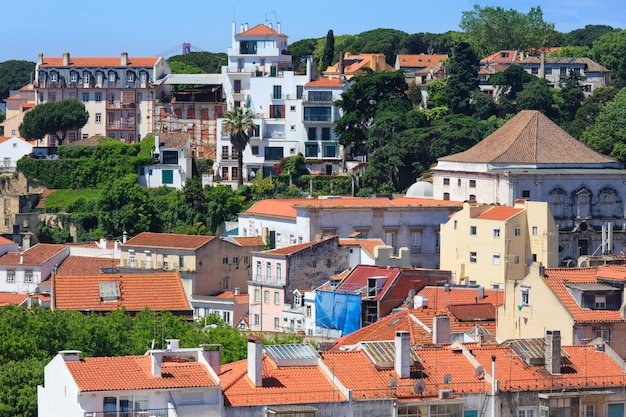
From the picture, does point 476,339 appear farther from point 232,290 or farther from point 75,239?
point 75,239

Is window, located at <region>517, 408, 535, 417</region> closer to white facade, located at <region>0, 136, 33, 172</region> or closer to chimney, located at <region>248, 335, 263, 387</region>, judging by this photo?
chimney, located at <region>248, 335, 263, 387</region>

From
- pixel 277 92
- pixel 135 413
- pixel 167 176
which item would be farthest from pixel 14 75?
A: pixel 135 413

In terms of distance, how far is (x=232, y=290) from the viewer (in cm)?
7850

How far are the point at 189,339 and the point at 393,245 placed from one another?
28757mm

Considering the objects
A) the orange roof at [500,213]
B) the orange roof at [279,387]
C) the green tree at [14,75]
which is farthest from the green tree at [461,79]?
the orange roof at [279,387]

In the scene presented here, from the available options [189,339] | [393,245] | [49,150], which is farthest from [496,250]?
[49,150]

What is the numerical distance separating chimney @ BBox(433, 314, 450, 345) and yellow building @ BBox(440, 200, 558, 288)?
2655 centimetres

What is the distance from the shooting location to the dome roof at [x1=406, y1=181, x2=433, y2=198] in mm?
91438

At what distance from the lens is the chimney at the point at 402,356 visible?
40.6 meters

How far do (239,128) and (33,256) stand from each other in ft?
71.5

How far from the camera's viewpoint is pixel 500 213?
78.1m

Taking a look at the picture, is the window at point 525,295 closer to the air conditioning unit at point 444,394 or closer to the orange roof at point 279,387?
the air conditioning unit at point 444,394

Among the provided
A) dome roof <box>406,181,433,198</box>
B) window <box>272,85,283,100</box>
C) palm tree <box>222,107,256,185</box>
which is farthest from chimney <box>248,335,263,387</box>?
window <box>272,85,283,100</box>

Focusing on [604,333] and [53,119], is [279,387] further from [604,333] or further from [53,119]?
[53,119]
